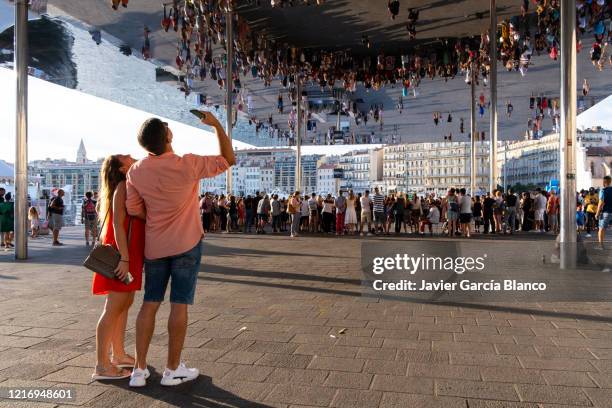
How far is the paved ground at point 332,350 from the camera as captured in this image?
310cm

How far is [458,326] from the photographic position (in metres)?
4.81

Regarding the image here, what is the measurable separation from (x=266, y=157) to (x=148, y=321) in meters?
145

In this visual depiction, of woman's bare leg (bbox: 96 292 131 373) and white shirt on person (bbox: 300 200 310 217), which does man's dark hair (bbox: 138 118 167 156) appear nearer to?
woman's bare leg (bbox: 96 292 131 373)

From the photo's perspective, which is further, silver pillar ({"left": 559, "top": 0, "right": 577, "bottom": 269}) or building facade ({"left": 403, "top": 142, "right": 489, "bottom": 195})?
building facade ({"left": 403, "top": 142, "right": 489, "bottom": 195})

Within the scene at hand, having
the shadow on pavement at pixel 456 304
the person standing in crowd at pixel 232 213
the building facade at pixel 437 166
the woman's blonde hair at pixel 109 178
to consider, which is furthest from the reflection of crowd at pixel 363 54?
the building facade at pixel 437 166

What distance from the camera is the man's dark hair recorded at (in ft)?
10.6

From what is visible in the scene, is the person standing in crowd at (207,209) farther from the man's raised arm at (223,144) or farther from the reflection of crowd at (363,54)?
the man's raised arm at (223,144)

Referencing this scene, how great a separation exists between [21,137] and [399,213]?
1182 centimetres

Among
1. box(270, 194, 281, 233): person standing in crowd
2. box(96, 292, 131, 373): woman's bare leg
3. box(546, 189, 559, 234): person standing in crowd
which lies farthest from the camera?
box(270, 194, 281, 233): person standing in crowd

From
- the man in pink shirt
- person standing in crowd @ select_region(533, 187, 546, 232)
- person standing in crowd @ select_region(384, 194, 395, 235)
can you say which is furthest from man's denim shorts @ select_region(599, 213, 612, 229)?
the man in pink shirt

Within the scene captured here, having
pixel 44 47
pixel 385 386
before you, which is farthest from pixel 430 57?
pixel 385 386

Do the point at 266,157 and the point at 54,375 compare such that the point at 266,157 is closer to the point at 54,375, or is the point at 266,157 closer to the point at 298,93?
the point at 298,93

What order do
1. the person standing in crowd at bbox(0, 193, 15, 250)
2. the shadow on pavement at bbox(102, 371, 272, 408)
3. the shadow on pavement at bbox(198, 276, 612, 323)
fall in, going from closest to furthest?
the shadow on pavement at bbox(102, 371, 272, 408), the shadow on pavement at bbox(198, 276, 612, 323), the person standing in crowd at bbox(0, 193, 15, 250)

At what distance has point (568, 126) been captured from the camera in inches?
325
